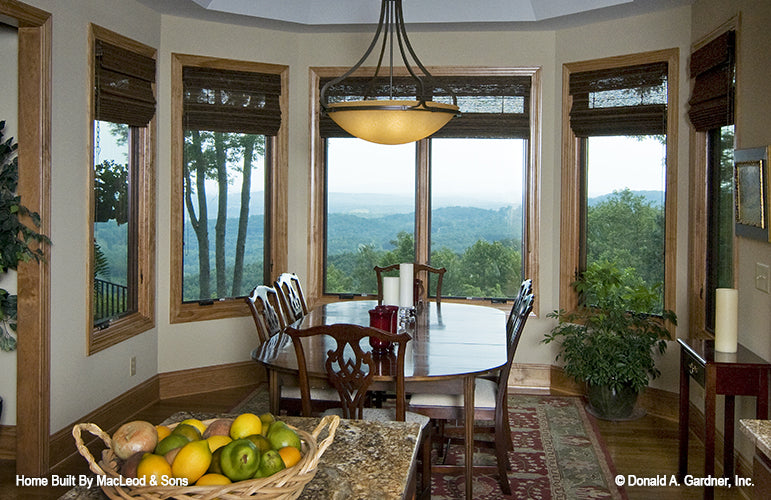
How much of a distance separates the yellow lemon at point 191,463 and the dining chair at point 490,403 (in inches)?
88.1

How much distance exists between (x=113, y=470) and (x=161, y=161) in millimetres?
4167

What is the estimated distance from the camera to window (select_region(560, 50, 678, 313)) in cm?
502

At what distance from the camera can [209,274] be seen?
5613 mm

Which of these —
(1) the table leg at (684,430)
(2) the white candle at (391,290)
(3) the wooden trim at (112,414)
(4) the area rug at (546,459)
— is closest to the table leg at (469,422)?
(4) the area rug at (546,459)

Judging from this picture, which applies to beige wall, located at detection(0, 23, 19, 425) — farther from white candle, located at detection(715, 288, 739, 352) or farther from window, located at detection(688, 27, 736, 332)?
window, located at detection(688, 27, 736, 332)

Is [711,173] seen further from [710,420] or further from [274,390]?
[274,390]

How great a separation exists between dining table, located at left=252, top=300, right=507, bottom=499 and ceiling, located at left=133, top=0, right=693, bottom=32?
2.26 m

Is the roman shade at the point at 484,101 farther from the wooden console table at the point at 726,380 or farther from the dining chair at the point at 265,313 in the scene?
the wooden console table at the point at 726,380

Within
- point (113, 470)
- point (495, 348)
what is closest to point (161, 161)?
point (495, 348)

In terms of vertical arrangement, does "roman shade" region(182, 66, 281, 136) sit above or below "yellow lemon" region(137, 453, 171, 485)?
above

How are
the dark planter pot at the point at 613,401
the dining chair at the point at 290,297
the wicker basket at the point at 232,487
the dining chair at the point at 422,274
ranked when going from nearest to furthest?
the wicker basket at the point at 232,487 → the dining chair at the point at 290,297 → the dark planter pot at the point at 613,401 → the dining chair at the point at 422,274

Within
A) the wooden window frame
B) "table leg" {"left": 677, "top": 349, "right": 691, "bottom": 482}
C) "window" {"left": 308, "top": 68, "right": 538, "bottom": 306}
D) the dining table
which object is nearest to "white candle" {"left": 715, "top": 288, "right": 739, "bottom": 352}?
"table leg" {"left": 677, "top": 349, "right": 691, "bottom": 482}

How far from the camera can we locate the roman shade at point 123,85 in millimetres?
4414

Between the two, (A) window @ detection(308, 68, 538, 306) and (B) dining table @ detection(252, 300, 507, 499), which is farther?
(A) window @ detection(308, 68, 538, 306)
